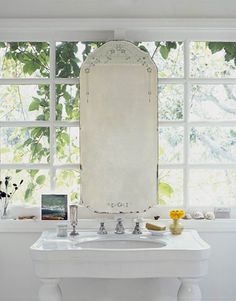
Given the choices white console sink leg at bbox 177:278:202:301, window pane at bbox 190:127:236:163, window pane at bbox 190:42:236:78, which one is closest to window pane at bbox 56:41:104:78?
window pane at bbox 190:42:236:78

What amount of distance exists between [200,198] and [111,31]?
1474mm

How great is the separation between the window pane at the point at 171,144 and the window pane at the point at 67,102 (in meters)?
0.69

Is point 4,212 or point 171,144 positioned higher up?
point 171,144

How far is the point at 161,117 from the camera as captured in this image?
15.3 ft

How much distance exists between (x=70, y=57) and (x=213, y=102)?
117cm

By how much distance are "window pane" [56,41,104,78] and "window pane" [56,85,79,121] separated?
101mm

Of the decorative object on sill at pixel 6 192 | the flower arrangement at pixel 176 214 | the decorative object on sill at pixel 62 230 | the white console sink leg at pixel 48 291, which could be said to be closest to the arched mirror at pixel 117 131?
the flower arrangement at pixel 176 214

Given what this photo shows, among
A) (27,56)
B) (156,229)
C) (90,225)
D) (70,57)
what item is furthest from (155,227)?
(27,56)

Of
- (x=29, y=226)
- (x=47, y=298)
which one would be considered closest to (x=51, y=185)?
(x=29, y=226)

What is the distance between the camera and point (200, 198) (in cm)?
467

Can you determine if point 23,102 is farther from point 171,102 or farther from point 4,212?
point 171,102

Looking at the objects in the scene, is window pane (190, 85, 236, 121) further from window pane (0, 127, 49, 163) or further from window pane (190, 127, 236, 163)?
window pane (0, 127, 49, 163)

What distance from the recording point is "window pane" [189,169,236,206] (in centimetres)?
467

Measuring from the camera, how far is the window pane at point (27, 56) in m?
4.65
